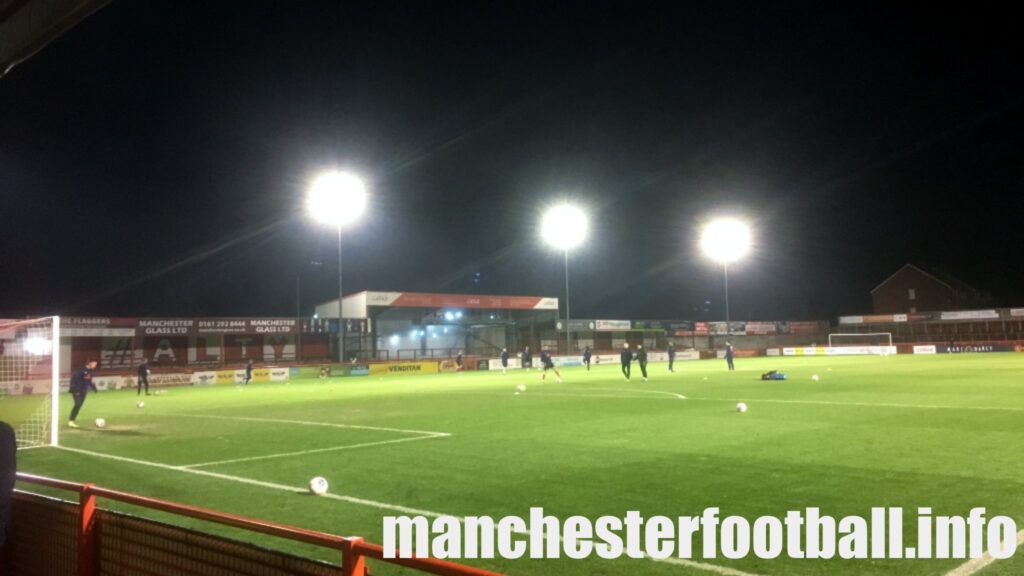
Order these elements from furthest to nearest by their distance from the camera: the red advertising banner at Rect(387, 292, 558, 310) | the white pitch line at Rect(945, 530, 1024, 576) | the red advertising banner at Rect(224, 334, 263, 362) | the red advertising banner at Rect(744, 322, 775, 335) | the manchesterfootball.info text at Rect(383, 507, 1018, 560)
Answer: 1. the red advertising banner at Rect(744, 322, 775, 335)
2. the red advertising banner at Rect(387, 292, 558, 310)
3. the red advertising banner at Rect(224, 334, 263, 362)
4. the manchesterfootball.info text at Rect(383, 507, 1018, 560)
5. the white pitch line at Rect(945, 530, 1024, 576)

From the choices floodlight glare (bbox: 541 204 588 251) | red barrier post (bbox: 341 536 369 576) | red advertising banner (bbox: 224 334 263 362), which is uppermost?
floodlight glare (bbox: 541 204 588 251)

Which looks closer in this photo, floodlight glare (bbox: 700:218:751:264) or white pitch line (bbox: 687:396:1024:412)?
white pitch line (bbox: 687:396:1024:412)

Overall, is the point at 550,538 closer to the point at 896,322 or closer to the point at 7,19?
the point at 7,19

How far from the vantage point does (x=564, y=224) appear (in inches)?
2132

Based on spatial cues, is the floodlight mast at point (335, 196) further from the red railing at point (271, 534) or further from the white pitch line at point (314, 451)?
the red railing at point (271, 534)

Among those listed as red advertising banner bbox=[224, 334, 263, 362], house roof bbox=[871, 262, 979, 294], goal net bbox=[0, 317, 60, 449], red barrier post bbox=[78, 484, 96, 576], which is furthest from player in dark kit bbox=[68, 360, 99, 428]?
house roof bbox=[871, 262, 979, 294]

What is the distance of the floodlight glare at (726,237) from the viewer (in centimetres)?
6238

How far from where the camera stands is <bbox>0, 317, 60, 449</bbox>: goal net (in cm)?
1623

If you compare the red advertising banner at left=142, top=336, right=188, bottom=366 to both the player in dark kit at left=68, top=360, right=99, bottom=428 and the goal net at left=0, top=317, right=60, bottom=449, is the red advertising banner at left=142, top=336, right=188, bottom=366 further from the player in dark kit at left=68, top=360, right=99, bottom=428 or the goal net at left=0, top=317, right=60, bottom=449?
the player in dark kit at left=68, top=360, right=99, bottom=428

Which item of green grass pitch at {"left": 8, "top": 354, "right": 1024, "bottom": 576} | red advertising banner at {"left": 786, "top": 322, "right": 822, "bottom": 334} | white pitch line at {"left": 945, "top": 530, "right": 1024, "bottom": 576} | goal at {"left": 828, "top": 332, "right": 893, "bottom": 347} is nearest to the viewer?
white pitch line at {"left": 945, "top": 530, "right": 1024, "bottom": 576}

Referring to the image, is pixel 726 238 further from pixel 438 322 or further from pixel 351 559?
pixel 351 559

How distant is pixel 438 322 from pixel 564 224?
16.5 metres

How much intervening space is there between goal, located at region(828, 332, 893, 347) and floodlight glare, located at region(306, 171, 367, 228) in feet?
181

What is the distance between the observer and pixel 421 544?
700 cm
